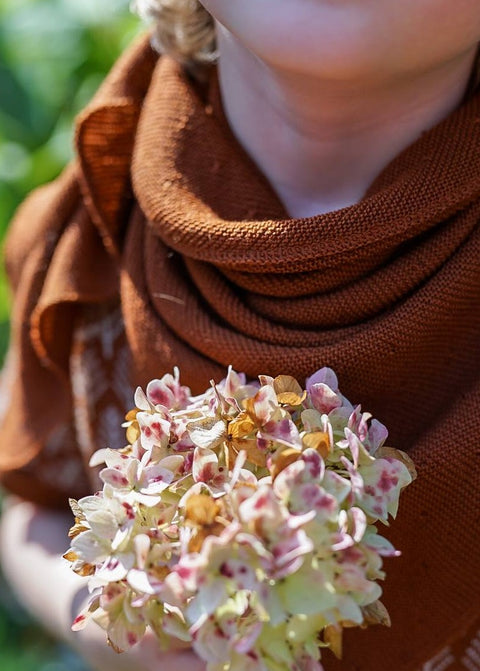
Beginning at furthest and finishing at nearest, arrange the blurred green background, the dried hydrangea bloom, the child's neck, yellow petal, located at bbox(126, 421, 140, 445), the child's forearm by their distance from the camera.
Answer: the blurred green background → the child's forearm → the child's neck → yellow petal, located at bbox(126, 421, 140, 445) → the dried hydrangea bloom

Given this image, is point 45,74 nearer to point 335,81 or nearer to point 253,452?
point 335,81

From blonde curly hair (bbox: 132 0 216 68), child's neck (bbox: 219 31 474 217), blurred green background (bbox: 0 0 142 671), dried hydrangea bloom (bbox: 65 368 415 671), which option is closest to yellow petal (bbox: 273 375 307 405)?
dried hydrangea bloom (bbox: 65 368 415 671)

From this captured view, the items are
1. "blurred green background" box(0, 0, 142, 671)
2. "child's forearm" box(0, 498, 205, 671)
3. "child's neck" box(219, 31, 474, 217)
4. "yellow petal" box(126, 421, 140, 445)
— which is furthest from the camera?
"blurred green background" box(0, 0, 142, 671)

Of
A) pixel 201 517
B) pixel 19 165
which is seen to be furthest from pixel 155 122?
pixel 19 165

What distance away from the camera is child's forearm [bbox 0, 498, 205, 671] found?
806 mm

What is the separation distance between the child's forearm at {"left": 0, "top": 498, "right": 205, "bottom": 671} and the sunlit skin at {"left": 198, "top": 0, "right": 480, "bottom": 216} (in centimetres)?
38

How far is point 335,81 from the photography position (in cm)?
65

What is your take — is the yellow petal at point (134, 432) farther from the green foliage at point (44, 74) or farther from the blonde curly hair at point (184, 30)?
the green foliage at point (44, 74)

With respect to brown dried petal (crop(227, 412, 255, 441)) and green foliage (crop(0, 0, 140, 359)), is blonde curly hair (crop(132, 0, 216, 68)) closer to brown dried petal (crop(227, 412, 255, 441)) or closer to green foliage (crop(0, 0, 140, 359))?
brown dried petal (crop(227, 412, 255, 441))

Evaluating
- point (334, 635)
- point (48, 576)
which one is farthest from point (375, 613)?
point (48, 576)

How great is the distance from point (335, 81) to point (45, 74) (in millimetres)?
1073

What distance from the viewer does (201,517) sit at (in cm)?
47

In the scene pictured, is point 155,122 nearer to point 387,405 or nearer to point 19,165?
point 387,405

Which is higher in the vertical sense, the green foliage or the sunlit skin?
the sunlit skin
